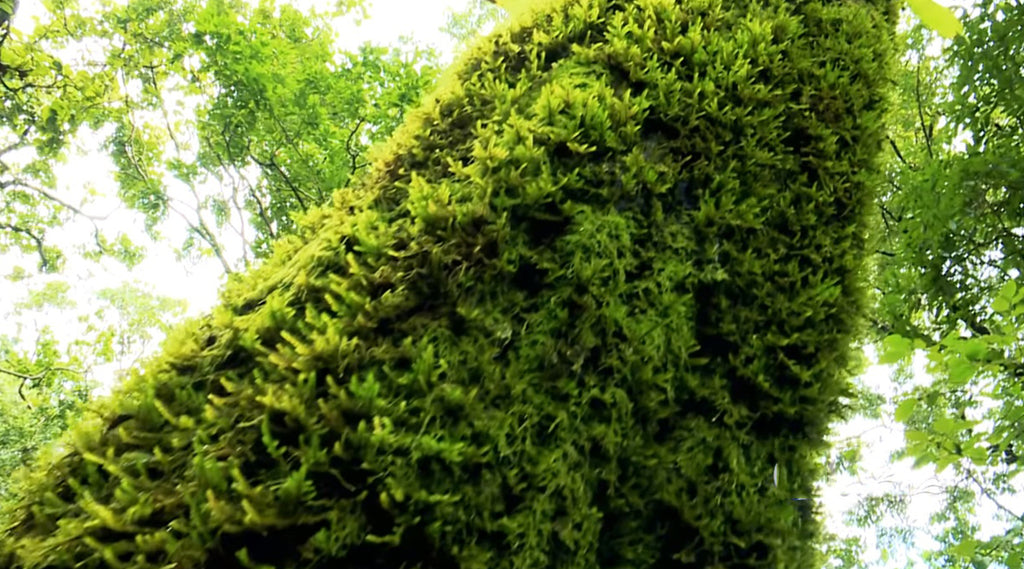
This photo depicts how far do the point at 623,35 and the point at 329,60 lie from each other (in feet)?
22.3

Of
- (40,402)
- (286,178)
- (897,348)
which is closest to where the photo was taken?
(897,348)

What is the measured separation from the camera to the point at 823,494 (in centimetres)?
124

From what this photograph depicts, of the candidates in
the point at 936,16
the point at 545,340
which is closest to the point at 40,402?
the point at 545,340

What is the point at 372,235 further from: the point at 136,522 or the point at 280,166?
the point at 280,166

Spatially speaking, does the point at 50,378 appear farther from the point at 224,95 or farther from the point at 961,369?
the point at 961,369

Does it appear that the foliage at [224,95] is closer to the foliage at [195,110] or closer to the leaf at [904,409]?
the foliage at [195,110]

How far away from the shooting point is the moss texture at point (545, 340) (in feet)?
2.63

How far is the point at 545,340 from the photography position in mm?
998

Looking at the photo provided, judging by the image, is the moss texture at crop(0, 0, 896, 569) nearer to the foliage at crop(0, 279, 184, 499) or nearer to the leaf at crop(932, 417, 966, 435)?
the leaf at crop(932, 417, 966, 435)

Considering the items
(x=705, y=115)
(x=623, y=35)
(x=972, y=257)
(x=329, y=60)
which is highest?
(x=329, y=60)

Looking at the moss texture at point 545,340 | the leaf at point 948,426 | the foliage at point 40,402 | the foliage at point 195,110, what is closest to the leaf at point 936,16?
the moss texture at point 545,340

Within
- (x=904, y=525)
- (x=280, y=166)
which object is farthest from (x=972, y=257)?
(x=280, y=166)

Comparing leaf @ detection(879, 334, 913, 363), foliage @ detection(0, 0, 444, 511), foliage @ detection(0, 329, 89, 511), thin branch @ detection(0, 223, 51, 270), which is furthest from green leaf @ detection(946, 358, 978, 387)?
thin branch @ detection(0, 223, 51, 270)

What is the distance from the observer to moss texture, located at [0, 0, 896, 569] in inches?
31.5
